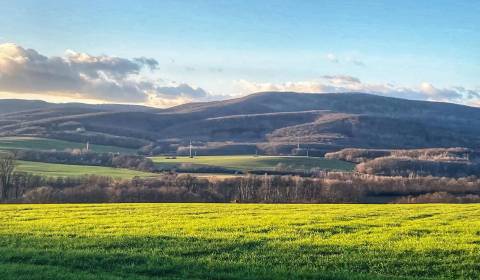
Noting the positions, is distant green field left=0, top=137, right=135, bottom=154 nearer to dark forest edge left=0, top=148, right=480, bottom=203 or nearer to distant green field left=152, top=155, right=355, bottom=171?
distant green field left=152, top=155, right=355, bottom=171

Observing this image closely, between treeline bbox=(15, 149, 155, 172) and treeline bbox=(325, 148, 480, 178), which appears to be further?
treeline bbox=(325, 148, 480, 178)

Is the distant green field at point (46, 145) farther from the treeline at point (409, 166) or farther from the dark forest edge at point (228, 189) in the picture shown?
the treeline at point (409, 166)

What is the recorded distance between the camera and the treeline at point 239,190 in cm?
7051

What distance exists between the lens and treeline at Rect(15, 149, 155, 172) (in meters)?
120

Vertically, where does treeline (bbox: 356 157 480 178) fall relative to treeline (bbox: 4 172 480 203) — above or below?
above

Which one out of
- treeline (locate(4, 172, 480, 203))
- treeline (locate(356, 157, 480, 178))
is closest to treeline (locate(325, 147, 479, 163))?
treeline (locate(356, 157, 480, 178))

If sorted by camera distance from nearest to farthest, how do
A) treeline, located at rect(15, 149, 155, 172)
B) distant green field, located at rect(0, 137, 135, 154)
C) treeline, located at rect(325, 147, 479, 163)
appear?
treeline, located at rect(15, 149, 155, 172), distant green field, located at rect(0, 137, 135, 154), treeline, located at rect(325, 147, 479, 163)

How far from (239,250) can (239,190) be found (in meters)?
67.3

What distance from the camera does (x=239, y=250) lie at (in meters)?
20.4

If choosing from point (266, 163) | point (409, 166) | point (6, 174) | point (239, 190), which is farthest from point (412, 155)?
point (6, 174)

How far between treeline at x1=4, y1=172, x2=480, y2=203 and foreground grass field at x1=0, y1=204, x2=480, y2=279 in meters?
41.4

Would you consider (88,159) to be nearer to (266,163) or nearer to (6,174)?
(266,163)

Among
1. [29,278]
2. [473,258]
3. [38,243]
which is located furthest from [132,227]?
[473,258]

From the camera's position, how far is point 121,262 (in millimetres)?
18188
